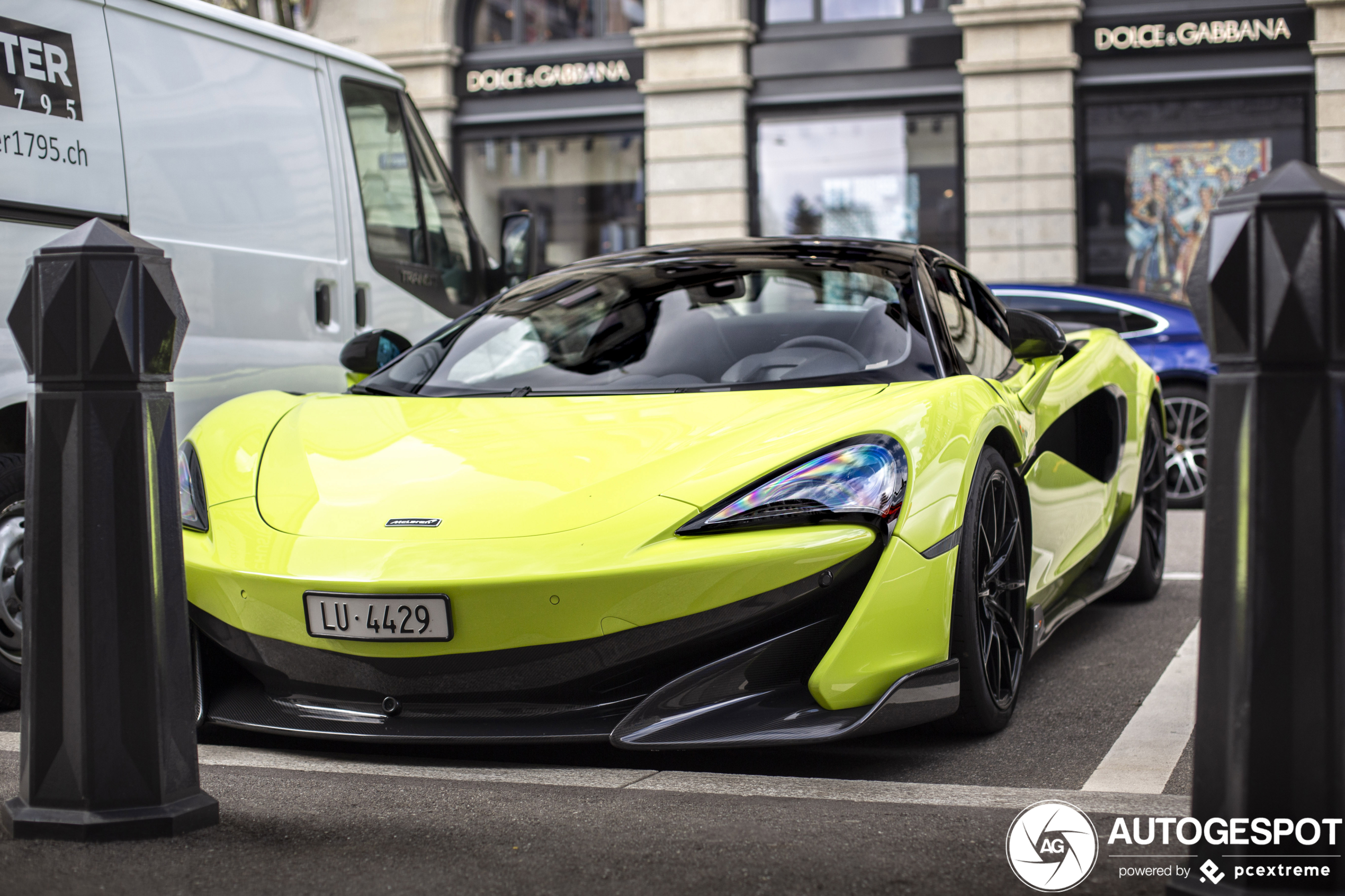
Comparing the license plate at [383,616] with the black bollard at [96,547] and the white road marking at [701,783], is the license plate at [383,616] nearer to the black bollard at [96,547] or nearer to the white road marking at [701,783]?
the white road marking at [701,783]

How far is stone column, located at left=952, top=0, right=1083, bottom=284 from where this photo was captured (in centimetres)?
1525

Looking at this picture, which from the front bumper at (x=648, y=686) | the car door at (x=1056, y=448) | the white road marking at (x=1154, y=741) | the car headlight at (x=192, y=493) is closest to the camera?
the front bumper at (x=648, y=686)

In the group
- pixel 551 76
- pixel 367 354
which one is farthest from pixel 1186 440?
pixel 551 76

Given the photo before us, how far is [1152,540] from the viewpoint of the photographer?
579cm

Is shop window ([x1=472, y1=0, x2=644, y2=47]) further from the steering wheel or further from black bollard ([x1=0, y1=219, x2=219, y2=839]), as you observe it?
black bollard ([x1=0, y1=219, x2=219, y2=839])

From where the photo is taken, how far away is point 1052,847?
2461mm

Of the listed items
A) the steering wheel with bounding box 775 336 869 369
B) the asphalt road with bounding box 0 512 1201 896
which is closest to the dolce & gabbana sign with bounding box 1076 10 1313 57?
the steering wheel with bounding box 775 336 869 369

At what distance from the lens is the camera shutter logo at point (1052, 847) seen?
2.34m

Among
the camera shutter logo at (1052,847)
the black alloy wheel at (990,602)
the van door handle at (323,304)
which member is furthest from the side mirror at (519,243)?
the camera shutter logo at (1052,847)

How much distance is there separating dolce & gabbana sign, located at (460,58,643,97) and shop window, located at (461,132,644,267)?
1.89ft

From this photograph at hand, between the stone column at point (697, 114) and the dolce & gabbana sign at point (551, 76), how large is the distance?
1.01ft

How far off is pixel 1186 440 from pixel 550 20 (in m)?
10.5

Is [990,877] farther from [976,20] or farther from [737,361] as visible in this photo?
[976,20]

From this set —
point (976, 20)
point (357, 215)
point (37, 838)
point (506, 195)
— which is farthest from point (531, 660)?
point (506, 195)
